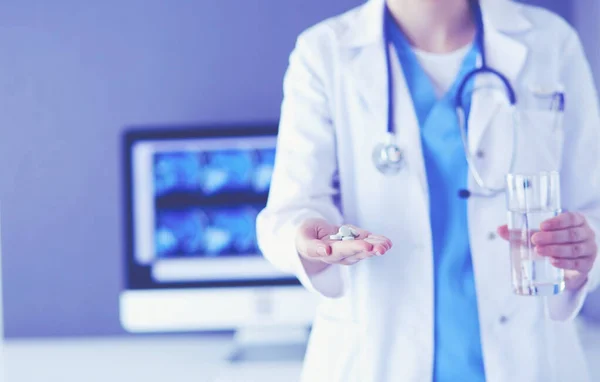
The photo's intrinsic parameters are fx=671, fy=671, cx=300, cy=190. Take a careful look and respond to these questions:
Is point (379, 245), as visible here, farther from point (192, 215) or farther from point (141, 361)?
point (141, 361)

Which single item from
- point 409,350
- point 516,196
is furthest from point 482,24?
point 409,350

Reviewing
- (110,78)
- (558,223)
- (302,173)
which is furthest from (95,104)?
(558,223)

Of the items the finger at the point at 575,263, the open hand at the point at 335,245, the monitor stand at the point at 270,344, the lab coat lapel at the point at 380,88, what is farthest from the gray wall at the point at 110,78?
the finger at the point at 575,263

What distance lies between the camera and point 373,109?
3.58 feet

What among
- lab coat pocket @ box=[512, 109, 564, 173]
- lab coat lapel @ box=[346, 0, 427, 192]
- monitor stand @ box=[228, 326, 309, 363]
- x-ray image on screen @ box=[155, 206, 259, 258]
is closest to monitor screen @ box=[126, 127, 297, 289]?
x-ray image on screen @ box=[155, 206, 259, 258]

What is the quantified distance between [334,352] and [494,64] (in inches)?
21.2

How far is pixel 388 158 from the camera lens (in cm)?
104

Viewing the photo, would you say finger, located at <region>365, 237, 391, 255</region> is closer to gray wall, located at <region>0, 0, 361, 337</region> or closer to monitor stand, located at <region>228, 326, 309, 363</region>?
monitor stand, located at <region>228, 326, 309, 363</region>

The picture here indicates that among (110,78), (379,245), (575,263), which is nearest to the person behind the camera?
(379,245)

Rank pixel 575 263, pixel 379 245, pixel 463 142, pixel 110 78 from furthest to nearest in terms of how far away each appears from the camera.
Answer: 1. pixel 110 78
2. pixel 463 142
3. pixel 575 263
4. pixel 379 245

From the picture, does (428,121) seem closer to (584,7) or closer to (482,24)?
(482,24)

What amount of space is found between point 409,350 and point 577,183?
377 mm

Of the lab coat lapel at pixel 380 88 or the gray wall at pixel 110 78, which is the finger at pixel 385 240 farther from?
the gray wall at pixel 110 78

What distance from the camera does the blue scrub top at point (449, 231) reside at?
3.30ft
